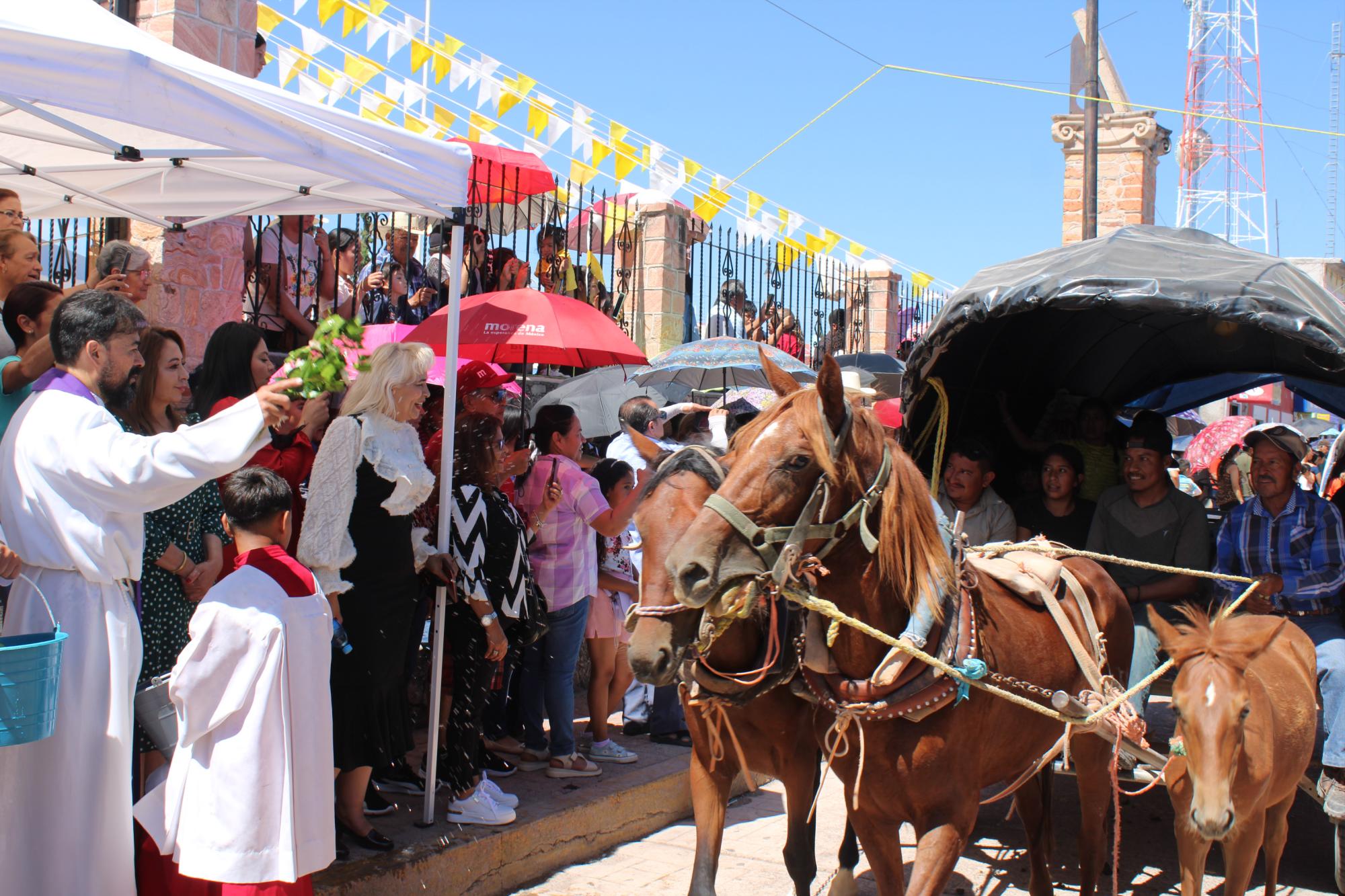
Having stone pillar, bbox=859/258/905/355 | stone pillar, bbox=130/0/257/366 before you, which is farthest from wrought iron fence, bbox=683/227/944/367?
stone pillar, bbox=130/0/257/366

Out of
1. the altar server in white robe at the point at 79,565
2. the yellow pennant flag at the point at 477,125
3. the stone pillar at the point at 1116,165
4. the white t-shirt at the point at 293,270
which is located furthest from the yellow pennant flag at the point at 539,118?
the stone pillar at the point at 1116,165

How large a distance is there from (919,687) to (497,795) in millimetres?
2660

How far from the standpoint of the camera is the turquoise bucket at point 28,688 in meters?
2.93

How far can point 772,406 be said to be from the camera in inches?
137

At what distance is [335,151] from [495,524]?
204 centimetres

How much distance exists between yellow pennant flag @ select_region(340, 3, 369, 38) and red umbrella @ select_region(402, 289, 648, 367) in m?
3.95

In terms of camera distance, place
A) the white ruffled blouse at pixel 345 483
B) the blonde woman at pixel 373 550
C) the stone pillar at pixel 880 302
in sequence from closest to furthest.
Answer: the white ruffled blouse at pixel 345 483
the blonde woman at pixel 373 550
the stone pillar at pixel 880 302

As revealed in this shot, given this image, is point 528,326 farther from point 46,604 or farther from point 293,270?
point 46,604

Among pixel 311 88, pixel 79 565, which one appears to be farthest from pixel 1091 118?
pixel 79 565

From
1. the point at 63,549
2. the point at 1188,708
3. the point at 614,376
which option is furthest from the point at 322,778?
the point at 614,376

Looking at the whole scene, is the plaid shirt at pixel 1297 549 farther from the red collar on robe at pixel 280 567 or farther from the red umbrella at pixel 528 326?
the red collar on robe at pixel 280 567

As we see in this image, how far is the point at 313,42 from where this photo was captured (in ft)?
31.4

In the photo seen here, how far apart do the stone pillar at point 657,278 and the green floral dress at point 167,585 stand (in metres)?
7.50

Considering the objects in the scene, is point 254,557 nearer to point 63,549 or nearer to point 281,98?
point 63,549
